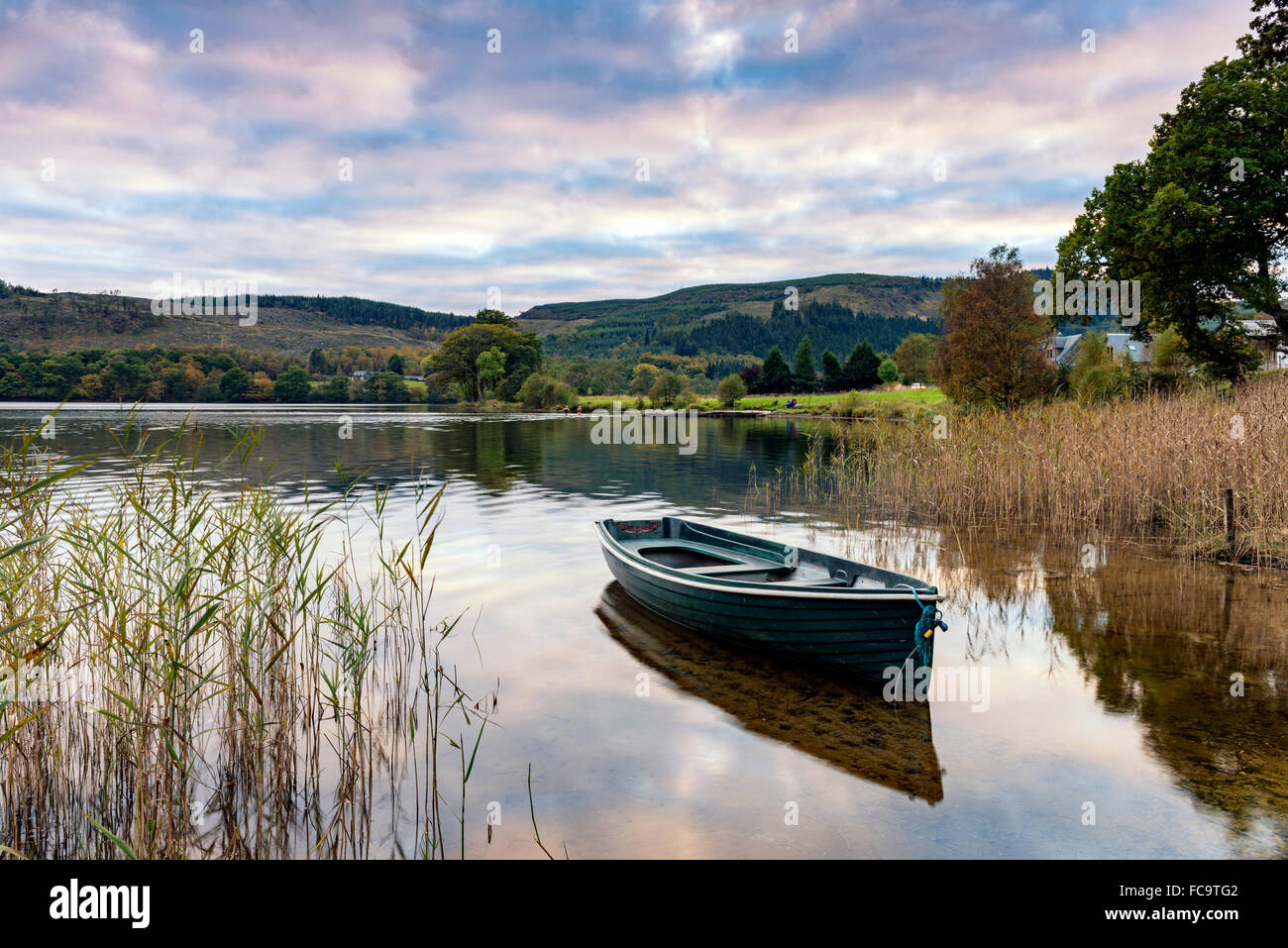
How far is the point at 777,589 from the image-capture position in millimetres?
7941

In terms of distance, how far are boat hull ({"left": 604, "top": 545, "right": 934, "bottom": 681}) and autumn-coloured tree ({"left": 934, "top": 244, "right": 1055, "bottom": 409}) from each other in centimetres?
3307

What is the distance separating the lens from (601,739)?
681 cm

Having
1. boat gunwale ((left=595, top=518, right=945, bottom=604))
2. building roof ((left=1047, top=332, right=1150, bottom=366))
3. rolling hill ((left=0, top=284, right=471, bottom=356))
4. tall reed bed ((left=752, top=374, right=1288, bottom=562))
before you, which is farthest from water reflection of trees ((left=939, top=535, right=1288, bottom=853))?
rolling hill ((left=0, top=284, right=471, bottom=356))

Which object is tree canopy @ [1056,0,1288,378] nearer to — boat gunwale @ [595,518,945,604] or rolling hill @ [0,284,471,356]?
boat gunwale @ [595,518,945,604]

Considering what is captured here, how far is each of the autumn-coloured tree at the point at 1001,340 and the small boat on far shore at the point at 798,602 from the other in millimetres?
30992

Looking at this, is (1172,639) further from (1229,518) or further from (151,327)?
(151,327)

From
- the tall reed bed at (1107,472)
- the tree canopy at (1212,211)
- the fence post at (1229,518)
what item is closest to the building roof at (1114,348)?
the tree canopy at (1212,211)

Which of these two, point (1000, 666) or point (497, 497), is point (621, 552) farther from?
point (497, 497)

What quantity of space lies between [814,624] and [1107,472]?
10.7m

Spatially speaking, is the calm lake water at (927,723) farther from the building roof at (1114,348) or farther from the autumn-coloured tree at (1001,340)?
the building roof at (1114,348)

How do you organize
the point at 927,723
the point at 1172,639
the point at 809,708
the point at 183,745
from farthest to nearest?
the point at 1172,639 < the point at 809,708 < the point at 927,723 < the point at 183,745

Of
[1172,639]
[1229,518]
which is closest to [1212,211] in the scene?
[1229,518]
